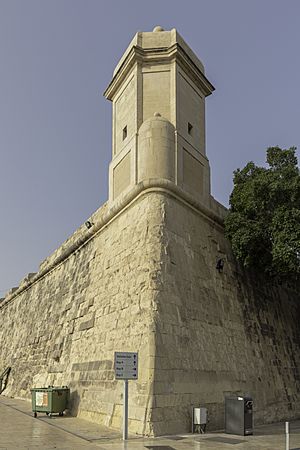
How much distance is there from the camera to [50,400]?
1447 centimetres

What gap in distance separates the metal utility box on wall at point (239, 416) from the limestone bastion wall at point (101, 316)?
7.18 feet

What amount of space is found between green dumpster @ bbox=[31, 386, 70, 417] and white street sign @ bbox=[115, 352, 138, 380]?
17.2 ft

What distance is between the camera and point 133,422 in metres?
11.4

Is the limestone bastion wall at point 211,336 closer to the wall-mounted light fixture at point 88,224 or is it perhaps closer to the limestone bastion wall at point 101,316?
the limestone bastion wall at point 101,316

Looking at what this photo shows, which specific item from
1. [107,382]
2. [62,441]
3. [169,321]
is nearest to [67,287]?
[107,382]

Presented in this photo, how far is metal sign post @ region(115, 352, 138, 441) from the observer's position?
33.3ft

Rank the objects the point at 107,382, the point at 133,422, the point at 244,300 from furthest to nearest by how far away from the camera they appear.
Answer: the point at 244,300 < the point at 107,382 < the point at 133,422

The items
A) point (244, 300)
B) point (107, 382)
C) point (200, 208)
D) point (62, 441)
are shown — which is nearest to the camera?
point (62, 441)

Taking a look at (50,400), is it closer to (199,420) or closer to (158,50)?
(199,420)

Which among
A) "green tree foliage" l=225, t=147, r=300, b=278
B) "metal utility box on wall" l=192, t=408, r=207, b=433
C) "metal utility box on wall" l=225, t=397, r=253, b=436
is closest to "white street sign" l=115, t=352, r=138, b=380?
"metal utility box on wall" l=192, t=408, r=207, b=433

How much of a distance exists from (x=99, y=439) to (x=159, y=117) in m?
9.35

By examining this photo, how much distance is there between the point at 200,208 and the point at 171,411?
6.49 m

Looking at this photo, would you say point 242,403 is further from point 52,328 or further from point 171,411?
point 52,328

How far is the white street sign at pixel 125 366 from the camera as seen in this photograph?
400 inches
